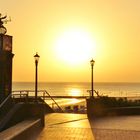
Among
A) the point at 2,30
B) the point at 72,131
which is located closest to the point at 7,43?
the point at 2,30

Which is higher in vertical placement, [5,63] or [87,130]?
[5,63]

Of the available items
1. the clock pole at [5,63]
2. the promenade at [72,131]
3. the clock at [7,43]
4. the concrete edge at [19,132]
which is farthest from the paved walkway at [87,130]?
the clock at [7,43]

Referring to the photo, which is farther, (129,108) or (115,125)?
(129,108)

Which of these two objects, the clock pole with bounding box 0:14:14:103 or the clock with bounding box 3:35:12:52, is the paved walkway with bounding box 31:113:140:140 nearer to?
the clock pole with bounding box 0:14:14:103

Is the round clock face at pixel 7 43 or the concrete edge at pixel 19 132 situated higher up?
the round clock face at pixel 7 43

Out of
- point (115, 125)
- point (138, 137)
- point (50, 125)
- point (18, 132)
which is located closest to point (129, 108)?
point (115, 125)

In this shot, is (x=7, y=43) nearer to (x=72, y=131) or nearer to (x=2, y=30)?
(x=2, y=30)

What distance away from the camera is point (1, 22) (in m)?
21.8

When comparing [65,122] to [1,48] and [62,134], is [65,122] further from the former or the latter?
[1,48]

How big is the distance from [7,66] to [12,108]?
3.02m

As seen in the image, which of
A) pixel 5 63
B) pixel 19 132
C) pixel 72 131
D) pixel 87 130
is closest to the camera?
pixel 19 132

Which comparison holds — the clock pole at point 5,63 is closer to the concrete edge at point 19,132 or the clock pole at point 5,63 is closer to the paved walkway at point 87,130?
the paved walkway at point 87,130

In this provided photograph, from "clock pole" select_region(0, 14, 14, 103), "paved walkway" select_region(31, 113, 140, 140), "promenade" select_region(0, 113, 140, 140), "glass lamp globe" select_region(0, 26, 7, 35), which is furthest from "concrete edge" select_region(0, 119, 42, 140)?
"glass lamp globe" select_region(0, 26, 7, 35)

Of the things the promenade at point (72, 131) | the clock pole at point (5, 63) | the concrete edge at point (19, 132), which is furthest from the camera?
the clock pole at point (5, 63)
